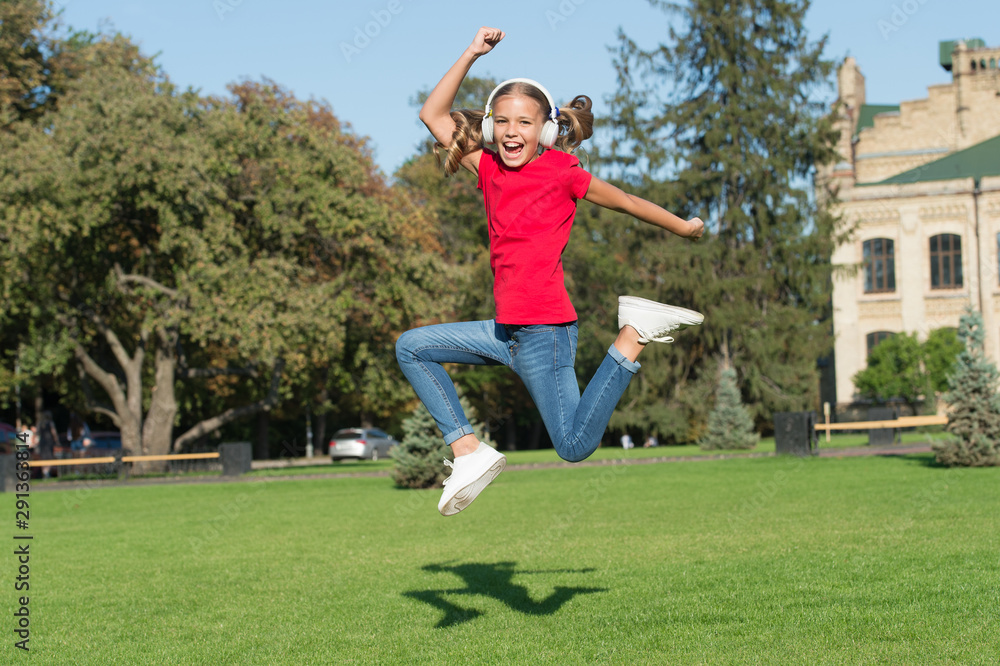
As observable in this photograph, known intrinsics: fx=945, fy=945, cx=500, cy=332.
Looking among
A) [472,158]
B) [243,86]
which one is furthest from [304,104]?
[472,158]

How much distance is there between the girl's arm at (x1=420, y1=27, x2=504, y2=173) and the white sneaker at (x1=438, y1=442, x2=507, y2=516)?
166 centimetres

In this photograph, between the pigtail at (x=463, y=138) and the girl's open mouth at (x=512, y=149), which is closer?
the girl's open mouth at (x=512, y=149)

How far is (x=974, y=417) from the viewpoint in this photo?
59.6 feet

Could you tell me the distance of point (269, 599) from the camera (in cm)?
778

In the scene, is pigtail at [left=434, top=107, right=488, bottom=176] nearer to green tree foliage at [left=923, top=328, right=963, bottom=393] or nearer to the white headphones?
the white headphones

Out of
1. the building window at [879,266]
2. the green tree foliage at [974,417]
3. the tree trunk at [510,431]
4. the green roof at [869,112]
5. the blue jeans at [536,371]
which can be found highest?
the green roof at [869,112]

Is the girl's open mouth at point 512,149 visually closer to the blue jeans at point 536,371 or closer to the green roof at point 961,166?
the blue jeans at point 536,371

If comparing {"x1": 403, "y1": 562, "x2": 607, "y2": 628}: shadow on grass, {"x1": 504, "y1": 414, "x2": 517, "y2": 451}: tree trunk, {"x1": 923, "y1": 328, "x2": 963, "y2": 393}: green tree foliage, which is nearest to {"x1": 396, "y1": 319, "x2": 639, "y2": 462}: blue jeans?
{"x1": 403, "y1": 562, "x2": 607, "y2": 628}: shadow on grass

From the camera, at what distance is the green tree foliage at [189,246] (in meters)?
28.0

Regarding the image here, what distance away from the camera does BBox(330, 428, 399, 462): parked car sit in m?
43.9

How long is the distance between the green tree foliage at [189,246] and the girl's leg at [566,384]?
23.0 m

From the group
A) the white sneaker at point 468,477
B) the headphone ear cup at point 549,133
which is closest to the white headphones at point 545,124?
the headphone ear cup at point 549,133

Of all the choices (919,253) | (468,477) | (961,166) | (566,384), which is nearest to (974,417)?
(566,384)

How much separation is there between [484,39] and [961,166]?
5362cm
